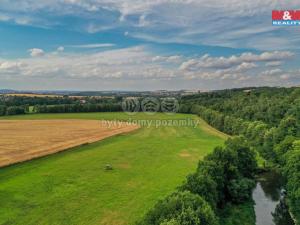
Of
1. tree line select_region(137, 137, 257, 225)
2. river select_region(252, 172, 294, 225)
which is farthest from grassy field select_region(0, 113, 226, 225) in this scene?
river select_region(252, 172, 294, 225)

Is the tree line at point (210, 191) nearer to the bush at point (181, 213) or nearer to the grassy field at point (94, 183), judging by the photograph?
the bush at point (181, 213)

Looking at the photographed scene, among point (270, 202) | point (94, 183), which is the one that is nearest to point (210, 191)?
point (270, 202)

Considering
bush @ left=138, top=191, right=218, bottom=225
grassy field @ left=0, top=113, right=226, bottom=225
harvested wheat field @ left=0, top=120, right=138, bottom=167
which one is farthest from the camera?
harvested wheat field @ left=0, top=120, right=138, bottom=167

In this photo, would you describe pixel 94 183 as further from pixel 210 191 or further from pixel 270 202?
pixel 270 202

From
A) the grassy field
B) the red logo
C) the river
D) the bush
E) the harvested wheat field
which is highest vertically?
the red logo

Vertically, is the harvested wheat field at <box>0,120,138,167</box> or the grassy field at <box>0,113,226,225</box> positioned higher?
the harvested wheat field at <box>0,120,138,167</box>

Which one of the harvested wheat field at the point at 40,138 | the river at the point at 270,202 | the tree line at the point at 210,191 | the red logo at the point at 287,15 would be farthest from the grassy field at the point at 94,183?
the red logo at the point at 287,15

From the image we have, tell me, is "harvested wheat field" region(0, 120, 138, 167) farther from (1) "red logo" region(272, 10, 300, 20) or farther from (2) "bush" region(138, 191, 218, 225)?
(1) "red logo" region(272, 10, 300, 20)
